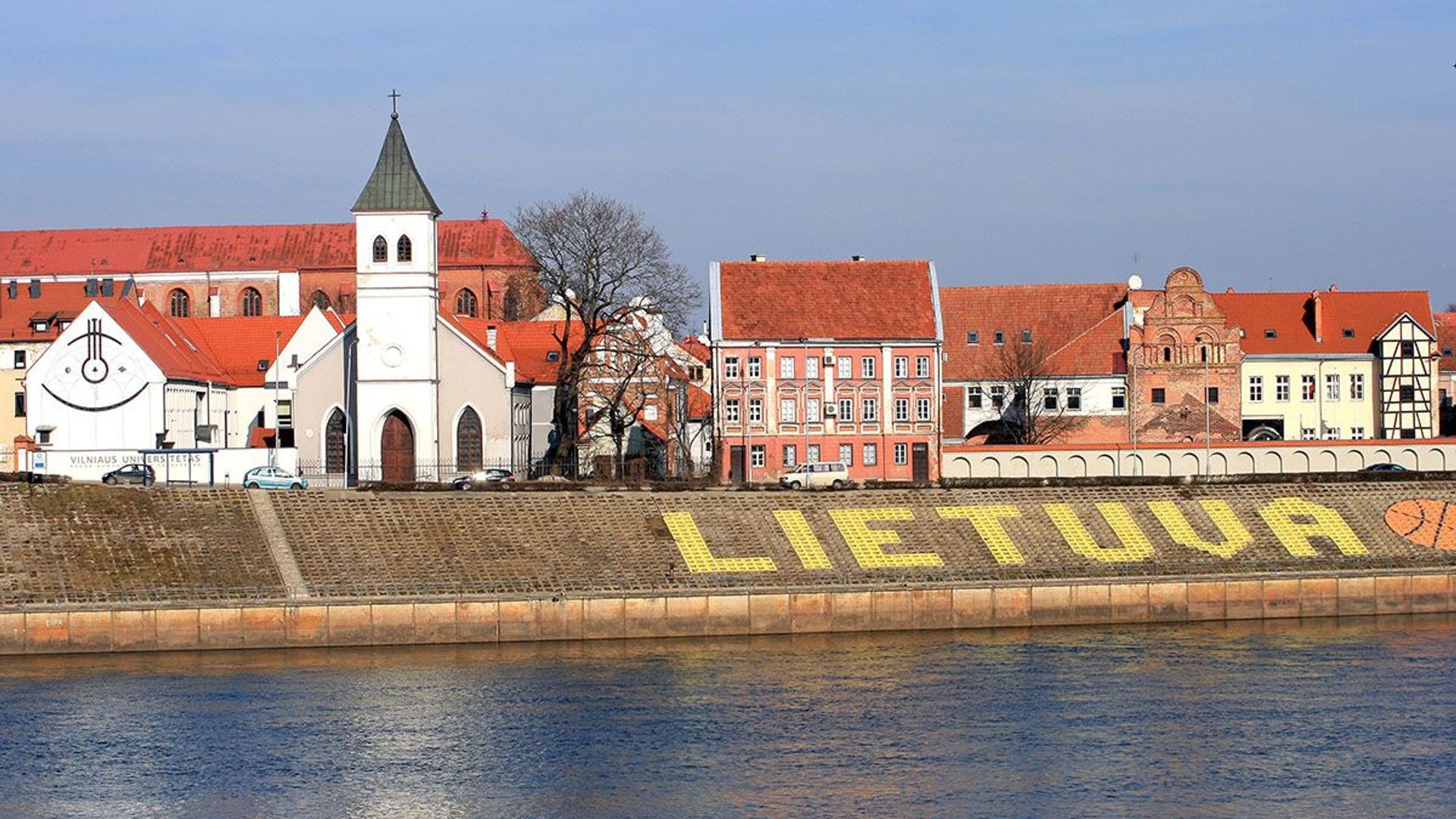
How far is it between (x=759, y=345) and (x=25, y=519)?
40182 millimetres

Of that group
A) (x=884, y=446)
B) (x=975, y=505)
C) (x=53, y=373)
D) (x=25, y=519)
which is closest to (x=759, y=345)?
(x=884, y=446)

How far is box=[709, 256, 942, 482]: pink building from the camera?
96.0m

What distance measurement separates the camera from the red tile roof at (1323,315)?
110562mm

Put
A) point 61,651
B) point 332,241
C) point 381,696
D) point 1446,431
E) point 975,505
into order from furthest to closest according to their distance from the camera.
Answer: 1. point 332,241
2. point 1446,431
3. point 975,505
4. point 61,651
5. point 381,696

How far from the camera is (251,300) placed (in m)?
134

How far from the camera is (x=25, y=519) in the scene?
212ft

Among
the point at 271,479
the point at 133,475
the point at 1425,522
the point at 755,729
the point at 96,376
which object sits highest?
the point at 96,376

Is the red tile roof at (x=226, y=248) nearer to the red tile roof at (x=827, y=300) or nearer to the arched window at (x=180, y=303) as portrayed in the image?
the arched window at (x=180, y=303)

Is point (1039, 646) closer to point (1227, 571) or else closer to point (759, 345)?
point (1227, 571)

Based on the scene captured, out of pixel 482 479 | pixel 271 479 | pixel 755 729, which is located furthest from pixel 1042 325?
pixel 755 729

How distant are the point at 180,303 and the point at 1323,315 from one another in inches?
2824

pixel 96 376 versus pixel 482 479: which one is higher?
pixel 96 376

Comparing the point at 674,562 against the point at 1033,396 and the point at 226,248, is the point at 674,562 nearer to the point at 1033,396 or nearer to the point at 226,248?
the point at 1033,396

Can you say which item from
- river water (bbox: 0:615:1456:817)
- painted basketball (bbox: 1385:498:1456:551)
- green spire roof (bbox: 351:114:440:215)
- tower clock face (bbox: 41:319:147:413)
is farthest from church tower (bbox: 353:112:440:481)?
painted basketball (bbox: 1385:498:1456:551)
